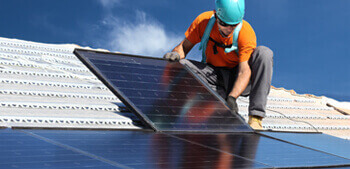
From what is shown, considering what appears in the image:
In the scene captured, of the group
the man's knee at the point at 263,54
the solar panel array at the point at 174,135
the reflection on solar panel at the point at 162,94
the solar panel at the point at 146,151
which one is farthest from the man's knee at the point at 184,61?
the solar panel at the point at 146,151

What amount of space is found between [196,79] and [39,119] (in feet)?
6.47

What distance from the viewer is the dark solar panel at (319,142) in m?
3.81

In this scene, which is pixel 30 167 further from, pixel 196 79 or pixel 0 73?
pixel 0 73

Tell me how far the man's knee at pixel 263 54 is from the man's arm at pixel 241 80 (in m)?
0.15

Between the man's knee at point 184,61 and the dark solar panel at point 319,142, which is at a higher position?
the man's knee at point 184,61

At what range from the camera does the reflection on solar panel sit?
3850mm

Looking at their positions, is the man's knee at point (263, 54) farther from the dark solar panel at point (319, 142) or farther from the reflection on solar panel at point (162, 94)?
the dark solar panel at point (319, 142)

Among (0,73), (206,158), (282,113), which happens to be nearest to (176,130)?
(206,158)

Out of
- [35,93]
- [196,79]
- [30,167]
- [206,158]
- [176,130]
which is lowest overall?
[30,167]

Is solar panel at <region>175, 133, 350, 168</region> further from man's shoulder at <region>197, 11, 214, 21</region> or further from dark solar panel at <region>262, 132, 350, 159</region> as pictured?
man's shoulder at <region>197, 11, 214, 21</region>

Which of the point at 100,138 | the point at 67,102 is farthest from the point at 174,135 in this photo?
the point at 67,102

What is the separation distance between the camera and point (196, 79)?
487 cm

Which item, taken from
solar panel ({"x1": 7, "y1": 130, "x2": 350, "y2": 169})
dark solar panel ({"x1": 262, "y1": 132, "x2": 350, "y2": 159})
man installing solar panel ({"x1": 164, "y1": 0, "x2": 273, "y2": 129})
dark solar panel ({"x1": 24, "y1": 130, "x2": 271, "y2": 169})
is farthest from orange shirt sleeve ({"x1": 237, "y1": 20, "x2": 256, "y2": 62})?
dark solar panel ({"x1": 24, "y1": 130, "x2": 271, "y2": 169})

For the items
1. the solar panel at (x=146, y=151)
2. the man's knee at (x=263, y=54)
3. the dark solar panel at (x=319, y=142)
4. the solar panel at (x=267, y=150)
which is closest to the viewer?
the solar panel at (x=146, y=151)
